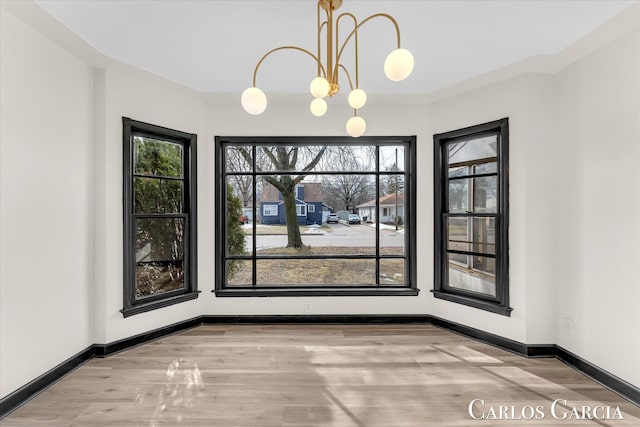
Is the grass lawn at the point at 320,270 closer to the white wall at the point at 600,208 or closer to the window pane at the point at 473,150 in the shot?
the window pane at the point at 473,150

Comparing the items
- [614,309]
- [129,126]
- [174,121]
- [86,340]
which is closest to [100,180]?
[129,126]

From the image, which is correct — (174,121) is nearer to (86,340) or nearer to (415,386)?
(86,340)

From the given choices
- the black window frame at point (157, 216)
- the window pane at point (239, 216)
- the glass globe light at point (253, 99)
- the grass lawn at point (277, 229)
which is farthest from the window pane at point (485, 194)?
the black window frame at point (157, 216)

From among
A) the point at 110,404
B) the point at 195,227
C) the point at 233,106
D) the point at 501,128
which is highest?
the point at 233,106

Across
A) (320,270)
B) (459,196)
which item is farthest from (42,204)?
(459,196)

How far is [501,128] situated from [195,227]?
3430 mm

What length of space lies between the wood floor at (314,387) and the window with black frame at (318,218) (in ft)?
2.61

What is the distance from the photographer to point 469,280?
362cm

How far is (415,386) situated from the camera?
100 inches

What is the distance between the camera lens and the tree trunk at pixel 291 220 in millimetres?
4047

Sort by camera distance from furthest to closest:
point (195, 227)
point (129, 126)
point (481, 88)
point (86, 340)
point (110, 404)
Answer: point (195, 227), point (481, 88), point (129, 126), point (86, 340), point (110, 404)

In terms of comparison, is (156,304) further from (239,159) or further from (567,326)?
(567,326)

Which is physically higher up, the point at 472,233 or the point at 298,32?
the point at 298,32

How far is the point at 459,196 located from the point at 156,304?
3.49 meters
